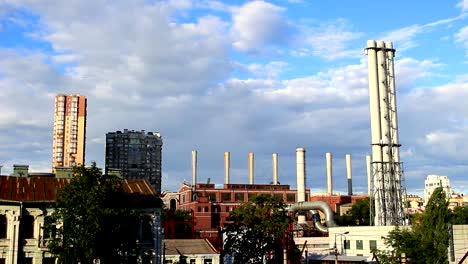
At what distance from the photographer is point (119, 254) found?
128ft

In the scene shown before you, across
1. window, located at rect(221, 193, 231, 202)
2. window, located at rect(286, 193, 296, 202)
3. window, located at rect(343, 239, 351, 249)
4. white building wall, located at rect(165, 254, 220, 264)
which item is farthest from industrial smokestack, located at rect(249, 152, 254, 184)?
white building wall, located at rect(165, 254, 220, 264)

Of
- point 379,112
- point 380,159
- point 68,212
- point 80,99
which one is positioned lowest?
point 68,212

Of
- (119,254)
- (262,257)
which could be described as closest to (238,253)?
(262,257)

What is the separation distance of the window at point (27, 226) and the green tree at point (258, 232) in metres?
18.9

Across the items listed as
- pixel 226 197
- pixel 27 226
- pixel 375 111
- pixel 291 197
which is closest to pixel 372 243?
pixel 375 111

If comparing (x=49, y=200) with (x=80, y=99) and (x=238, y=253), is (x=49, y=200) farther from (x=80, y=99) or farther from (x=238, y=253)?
(x=80, y=99)

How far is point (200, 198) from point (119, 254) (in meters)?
95.7

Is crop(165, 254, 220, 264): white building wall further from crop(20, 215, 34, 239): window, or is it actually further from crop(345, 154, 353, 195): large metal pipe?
crop(345, 154, 353, 195): large metal pipe

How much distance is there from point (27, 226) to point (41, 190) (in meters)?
3.28

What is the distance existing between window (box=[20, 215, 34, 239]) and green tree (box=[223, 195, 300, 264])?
1891 cm

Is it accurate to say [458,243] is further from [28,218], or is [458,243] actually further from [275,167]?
[275,167]

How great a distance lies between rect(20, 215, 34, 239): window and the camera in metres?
43.2

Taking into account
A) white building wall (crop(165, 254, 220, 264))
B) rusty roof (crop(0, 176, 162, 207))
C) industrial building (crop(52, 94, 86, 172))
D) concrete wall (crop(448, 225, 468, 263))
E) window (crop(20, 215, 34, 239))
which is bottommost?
white building wall (crop(165, 254, 220, 264))

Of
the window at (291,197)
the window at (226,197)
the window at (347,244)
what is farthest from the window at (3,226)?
the window at (291,197)
